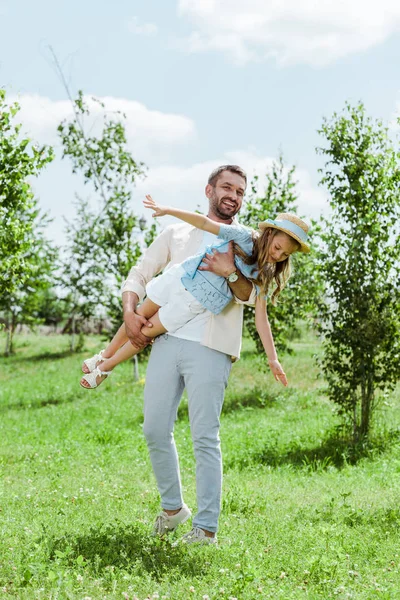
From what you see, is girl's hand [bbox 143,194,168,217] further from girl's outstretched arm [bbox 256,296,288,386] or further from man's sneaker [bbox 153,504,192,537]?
man's sneaker [bbox 153,504,192,537]

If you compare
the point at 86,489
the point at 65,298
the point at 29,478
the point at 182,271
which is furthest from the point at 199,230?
the point at 65,298

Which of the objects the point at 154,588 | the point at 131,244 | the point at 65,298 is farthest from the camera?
the point at 65,298

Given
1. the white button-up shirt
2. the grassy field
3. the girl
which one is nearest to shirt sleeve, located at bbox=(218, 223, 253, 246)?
the girl

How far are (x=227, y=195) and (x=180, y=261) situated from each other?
0.57m

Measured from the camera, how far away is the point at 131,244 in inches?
Result: 727

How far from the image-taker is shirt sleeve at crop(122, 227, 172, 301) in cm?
511

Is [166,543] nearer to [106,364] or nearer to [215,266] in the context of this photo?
[106,364]

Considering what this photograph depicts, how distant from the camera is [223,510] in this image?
606 centimetres

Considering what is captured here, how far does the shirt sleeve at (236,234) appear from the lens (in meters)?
4.60

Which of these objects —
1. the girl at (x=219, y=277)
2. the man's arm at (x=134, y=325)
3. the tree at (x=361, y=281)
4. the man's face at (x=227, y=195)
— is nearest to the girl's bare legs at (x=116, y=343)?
the man's arm at (x=134, y=325)

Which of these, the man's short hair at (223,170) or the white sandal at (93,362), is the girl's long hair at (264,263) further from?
the white sandal at (93,362)

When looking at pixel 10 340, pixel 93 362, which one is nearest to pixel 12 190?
pixel 93 362

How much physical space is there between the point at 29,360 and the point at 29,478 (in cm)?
1786

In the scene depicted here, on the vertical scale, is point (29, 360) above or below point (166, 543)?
below
